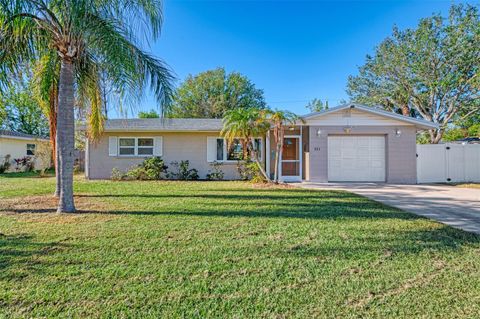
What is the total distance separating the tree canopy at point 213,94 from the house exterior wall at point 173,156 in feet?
57.4

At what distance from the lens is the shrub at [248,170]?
1345 centimetres

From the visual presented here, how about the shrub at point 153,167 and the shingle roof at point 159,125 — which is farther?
the shingle roof at point 159,125

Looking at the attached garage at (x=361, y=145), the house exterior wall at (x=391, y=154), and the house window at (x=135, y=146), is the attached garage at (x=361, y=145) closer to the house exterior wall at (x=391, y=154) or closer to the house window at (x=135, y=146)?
the house exterior wall at (x=391, y=154)

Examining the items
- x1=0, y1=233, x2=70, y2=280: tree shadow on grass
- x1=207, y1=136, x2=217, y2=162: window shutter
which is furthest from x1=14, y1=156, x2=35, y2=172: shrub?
x1=0, y1=233, x2=70, y2=280: tree shadow on grass

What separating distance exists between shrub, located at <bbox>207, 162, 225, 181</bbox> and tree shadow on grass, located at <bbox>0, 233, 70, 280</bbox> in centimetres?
999

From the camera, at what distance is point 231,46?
2052 centimetres

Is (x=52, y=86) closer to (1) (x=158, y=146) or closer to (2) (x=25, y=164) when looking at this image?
(1) (x=158, y=146)

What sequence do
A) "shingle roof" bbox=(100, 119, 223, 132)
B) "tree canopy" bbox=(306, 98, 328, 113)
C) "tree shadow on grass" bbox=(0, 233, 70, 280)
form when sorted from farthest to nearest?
1. "tree canopy" bbox=(306, 98, 328, 113)
2. "shingle roof" bbox=(100, 119, 223, 132)
3. "tree shadow on grass" bbox=(0, 233, 70, 280)

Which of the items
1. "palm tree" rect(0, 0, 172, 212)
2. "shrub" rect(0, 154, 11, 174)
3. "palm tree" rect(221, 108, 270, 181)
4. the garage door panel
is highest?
"palm tree" rect(0, 0, 172, 212)

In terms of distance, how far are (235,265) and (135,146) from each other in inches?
517

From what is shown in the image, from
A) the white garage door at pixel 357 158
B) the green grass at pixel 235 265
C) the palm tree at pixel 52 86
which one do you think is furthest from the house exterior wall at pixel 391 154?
the palm tree at pixel 52 86

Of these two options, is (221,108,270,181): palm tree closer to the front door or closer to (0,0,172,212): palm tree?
the front door

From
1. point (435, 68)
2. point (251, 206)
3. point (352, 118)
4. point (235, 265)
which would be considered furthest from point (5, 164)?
point (435, 68)

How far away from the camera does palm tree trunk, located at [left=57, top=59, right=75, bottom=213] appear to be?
21.3ft
